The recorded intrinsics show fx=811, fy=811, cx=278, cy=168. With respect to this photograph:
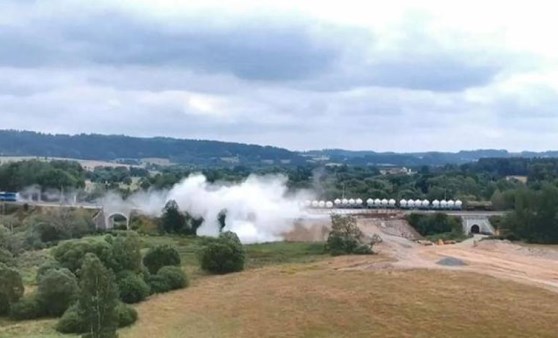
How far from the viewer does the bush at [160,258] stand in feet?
266

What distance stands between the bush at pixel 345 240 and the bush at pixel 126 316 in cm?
3627

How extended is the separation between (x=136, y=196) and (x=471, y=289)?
8859 cm

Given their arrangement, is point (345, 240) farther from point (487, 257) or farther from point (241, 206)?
point (241, 206)

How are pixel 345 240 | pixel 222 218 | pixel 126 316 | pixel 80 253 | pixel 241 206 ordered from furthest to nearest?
pixel 222 218
pixel 241 206
pixel 345 240
pixel 80 253
pixel 126 316

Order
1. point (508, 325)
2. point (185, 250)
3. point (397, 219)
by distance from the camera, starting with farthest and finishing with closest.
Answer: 1. point (397, 219)
2. point (185, 250)
3. point (508, 325)

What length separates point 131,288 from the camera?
221 ft

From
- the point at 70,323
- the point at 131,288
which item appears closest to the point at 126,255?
the point at 131,288

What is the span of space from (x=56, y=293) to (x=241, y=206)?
5672 centimetres

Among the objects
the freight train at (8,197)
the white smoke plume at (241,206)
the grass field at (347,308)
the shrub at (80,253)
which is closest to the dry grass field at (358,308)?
the grass field at (347,308)

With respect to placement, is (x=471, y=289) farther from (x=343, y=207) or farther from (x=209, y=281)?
(x=343, y=207)

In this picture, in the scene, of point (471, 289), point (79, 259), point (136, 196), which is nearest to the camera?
point (471, 289)

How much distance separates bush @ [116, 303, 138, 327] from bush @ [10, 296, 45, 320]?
8150 mm

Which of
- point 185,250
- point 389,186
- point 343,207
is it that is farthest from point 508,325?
point 389,186

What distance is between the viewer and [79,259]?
74.6 metres
